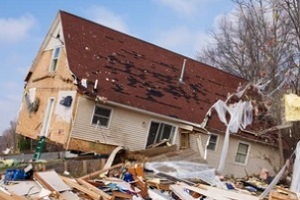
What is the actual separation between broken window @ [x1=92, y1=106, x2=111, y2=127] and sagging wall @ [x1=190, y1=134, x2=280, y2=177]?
429cm

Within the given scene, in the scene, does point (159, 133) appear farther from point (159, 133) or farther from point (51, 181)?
point (51, 181)

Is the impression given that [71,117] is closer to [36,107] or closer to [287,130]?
[36,107]

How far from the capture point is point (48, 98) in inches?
789

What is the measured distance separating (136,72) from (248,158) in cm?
728

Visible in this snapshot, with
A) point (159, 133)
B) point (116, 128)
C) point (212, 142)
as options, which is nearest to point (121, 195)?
point (116, 128)

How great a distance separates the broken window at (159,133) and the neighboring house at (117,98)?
4 centimetres

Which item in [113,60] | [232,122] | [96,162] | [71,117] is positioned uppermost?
[113,60]

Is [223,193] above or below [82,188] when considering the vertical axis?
above

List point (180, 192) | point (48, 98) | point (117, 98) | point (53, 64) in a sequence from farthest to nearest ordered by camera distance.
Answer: point (53, 64) < point (48, 98) < point (117, 98) < point (180, 192)

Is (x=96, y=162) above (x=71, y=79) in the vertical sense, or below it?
below

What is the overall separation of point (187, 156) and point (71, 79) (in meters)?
5.84

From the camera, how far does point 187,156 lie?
1580 cm

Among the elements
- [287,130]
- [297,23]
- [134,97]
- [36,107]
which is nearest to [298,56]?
[297,23]

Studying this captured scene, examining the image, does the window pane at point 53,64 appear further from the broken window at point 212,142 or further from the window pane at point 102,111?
the broken window at point 212,142
